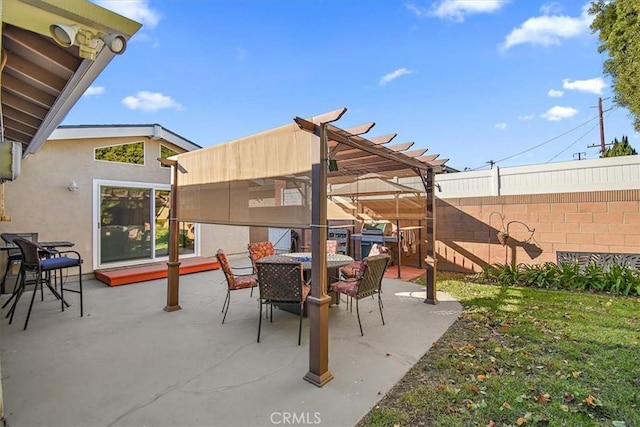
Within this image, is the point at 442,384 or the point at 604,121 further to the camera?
the point at 604,121

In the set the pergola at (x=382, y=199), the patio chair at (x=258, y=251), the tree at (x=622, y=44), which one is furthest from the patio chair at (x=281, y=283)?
the tree at (x=622, y=44)

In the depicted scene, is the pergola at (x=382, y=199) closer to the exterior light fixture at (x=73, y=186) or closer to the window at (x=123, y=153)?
the window at (x=123, y=153)

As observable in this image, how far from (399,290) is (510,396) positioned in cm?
362

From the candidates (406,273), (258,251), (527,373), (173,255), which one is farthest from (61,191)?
(527,373)

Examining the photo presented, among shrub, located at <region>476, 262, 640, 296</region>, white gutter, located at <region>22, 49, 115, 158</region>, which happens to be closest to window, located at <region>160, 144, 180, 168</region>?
white gutter, located at <region>22, 49, 115, 158</region>

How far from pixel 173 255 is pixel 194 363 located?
2.22 metres

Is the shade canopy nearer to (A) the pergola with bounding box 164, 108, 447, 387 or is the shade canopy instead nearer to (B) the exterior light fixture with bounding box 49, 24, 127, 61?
(A) the pergola with bounding box 164, 108, 447, 387

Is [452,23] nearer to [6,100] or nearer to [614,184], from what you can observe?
[614,184]

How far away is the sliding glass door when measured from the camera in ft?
23.9

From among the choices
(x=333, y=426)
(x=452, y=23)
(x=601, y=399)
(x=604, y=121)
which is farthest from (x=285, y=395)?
(x=604, y=121)

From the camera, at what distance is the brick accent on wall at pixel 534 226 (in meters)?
5.87

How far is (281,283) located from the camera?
12.4ft

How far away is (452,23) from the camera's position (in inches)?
306

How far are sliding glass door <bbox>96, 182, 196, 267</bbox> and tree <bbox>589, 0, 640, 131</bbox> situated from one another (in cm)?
1179
